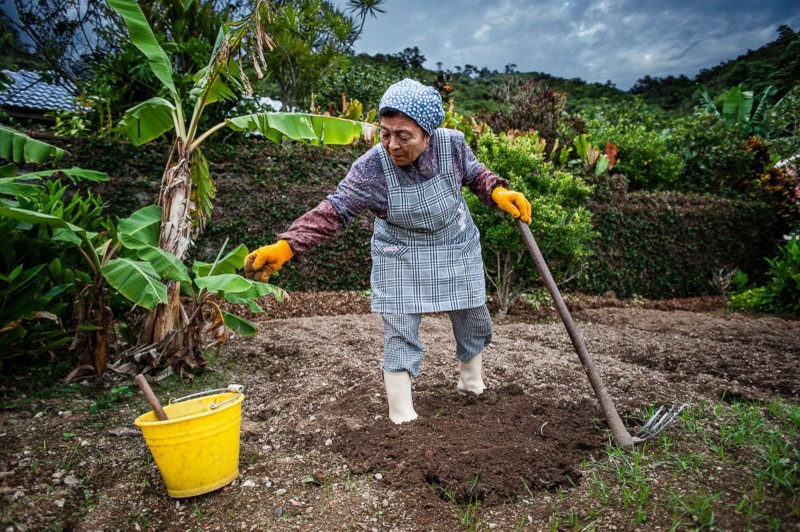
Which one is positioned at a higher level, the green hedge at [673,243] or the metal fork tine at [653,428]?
the green hedge at [673,243]

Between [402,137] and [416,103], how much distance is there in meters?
0.17

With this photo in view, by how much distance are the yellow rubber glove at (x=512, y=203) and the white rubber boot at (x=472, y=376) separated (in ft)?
2.85

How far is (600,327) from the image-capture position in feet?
19.0

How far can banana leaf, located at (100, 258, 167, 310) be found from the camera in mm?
2646

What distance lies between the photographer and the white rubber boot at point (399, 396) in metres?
2.57

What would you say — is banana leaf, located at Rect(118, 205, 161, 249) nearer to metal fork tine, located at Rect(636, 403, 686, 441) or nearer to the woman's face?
the woman's face

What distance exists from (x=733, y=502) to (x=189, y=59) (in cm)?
781

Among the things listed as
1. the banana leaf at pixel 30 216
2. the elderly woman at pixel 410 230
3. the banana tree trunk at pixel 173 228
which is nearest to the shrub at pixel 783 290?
the elderly woman at pixel 410 230

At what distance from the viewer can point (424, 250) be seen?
2.68 metres

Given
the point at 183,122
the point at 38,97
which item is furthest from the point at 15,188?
the point at 38,97

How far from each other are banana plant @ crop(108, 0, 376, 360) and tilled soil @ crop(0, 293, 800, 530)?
3.22 feet

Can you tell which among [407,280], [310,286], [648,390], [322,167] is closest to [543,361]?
[648,390]

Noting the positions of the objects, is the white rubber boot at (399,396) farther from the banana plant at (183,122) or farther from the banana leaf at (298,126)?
the banana leaf at (298,126)

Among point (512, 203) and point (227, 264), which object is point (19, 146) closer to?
point (227, 264)
